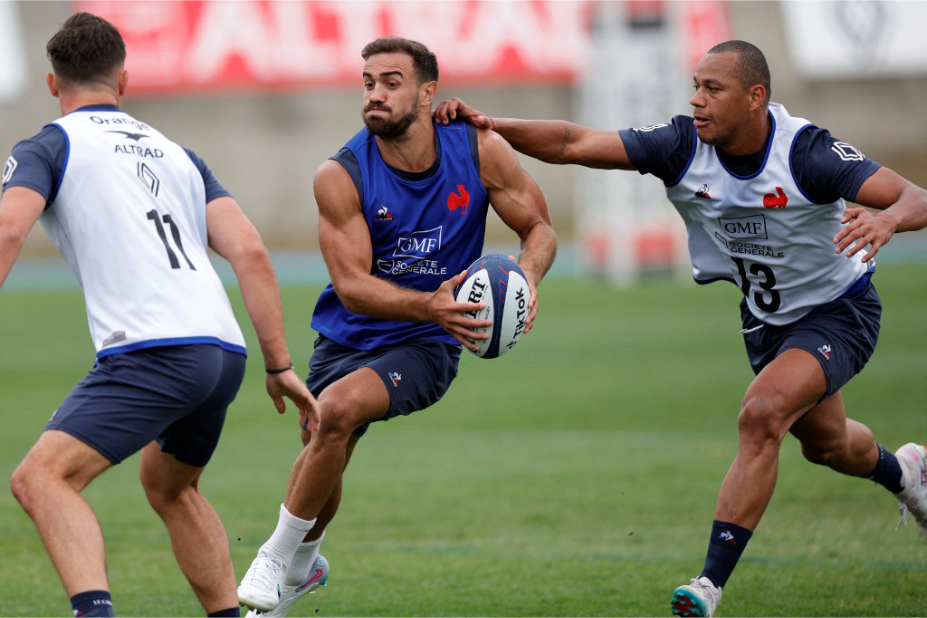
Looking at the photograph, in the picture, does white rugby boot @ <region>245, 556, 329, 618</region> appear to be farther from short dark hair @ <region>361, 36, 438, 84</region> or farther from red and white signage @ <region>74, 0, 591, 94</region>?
red and white signage @ <region>74, 0, 591, 94</region>

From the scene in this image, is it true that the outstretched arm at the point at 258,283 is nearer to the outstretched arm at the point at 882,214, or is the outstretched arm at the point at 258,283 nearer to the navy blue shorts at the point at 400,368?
the navy blue shorts at the point at 400,368

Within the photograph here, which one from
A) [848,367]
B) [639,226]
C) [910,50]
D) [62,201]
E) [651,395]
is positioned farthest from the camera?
[910,50]

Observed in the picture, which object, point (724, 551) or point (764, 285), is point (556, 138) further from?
point (724, 551)

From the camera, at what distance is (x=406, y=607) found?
6145mm

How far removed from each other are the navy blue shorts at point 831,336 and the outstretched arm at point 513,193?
1.22 m

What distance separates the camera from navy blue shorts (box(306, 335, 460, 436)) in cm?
576

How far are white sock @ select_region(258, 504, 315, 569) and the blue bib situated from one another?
0.94 meters

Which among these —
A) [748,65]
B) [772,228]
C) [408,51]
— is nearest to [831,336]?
[772,228]

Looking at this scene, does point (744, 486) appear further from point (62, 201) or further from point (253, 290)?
point (62, 201)

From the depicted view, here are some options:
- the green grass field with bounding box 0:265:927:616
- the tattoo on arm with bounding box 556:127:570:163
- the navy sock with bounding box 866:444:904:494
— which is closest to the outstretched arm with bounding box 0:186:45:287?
the green grass field with bounding box 0:265:927:616

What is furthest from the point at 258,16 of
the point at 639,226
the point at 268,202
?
the point at 639,226

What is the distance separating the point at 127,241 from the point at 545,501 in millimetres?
5484

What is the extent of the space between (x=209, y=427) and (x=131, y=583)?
2.47 m

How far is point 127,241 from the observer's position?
4.41 m
